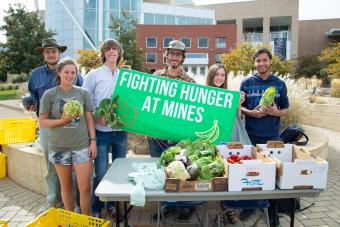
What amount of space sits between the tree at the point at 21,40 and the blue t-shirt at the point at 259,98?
80.1 ft

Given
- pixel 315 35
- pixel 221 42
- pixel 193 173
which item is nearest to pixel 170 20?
pixel 221 42

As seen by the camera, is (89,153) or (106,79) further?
(106,79)

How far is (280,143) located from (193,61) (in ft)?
140

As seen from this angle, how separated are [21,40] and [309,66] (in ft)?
121

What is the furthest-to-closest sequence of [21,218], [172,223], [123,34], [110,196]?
[123,34]
[21,218]
[172,223]
[110,196]

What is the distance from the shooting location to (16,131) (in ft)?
19.4

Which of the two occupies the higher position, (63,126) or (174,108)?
(174,108)

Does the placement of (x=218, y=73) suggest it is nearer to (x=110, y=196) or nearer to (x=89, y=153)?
(x=89, y=153)

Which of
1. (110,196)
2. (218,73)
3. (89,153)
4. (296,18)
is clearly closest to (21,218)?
(89,153)

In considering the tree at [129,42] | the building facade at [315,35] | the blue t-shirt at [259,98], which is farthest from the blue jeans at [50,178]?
the building facade at [315,35]

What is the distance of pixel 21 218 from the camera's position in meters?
4.35

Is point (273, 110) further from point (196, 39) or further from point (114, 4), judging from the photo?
point (114, 4)

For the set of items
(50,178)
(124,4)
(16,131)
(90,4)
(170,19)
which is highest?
(124,4)

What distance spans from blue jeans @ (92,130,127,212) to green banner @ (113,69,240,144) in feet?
0.73
